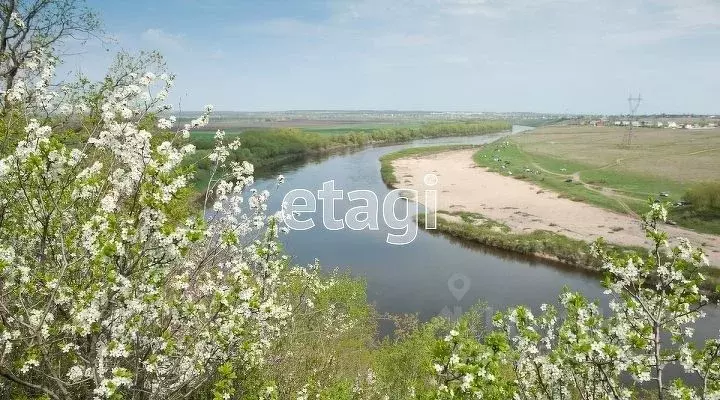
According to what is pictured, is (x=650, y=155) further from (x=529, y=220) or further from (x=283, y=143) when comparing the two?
A: (x=283, y=143)

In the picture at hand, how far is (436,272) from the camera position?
40938 mm

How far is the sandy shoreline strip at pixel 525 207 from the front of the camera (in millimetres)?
48062

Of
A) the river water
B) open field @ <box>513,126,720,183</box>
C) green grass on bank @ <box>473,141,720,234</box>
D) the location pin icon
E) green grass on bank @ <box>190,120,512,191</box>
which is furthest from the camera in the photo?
green grass on bank @ <box>190,120,512,191</box>

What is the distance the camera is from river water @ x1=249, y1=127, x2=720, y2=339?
34.8 meters

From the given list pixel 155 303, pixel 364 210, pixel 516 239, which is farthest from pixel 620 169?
pixel 155 303

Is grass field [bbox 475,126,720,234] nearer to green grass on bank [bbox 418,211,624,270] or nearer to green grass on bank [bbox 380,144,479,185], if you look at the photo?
green grass on bank [bbox 380,144,479,185]

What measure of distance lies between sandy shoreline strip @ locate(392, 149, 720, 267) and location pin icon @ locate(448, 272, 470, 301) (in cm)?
1418

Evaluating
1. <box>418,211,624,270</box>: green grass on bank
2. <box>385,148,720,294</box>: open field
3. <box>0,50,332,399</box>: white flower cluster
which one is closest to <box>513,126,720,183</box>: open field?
<box>385,148,720,294</box>: open field

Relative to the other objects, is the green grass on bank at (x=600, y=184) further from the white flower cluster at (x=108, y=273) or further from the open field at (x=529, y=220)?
the white flower cluster at (x=108, y=273)

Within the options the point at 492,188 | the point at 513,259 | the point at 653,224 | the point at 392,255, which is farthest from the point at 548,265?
the point at 653,224

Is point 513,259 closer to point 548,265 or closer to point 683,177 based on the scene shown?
point 548,265

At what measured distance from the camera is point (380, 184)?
81062mm

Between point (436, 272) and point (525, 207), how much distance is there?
25.8 metres

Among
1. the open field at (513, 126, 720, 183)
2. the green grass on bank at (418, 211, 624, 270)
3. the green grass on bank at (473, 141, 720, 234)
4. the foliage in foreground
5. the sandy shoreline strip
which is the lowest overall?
the green grass on bank at (418, 211, 624, 270)
